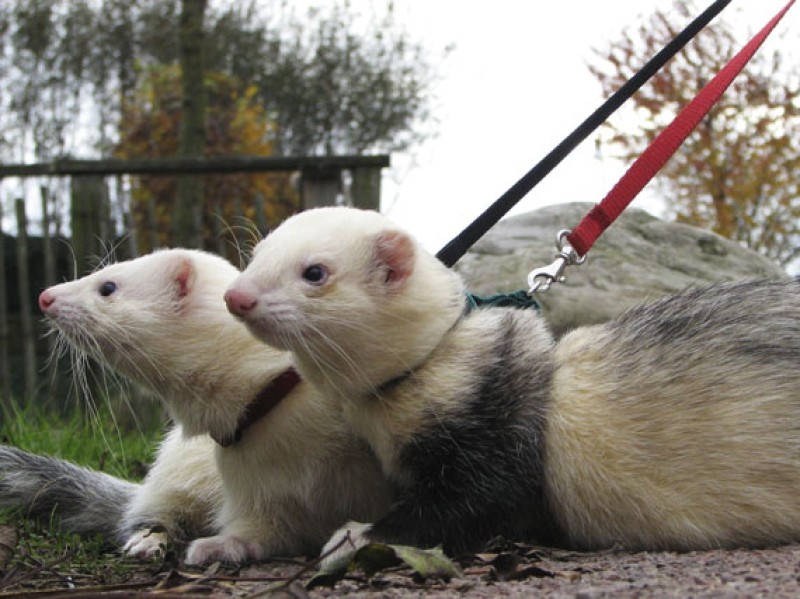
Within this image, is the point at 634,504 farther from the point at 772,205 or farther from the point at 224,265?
the point at 772,205

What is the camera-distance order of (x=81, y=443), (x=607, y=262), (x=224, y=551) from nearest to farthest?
(x=224, y=551)
(x=81, y=443)
(x=607, y=262)

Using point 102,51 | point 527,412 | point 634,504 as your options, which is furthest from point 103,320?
point 102,51

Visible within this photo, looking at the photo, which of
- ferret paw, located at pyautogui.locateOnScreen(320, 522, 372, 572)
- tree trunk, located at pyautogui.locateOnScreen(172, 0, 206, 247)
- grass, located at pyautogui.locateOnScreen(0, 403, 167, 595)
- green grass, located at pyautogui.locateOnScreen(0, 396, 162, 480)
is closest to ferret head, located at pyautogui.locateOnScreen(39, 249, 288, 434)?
grass, located at pyautogui.locateOnScreen(0, 403, 167, 595)

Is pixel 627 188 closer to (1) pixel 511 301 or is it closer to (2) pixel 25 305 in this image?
(1) pixel 511 301

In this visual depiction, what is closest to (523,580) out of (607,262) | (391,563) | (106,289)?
(391,563)

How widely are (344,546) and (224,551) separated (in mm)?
533

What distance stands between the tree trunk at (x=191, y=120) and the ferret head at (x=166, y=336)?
13.8ft

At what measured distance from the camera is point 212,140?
1176cm

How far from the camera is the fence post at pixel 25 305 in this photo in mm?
7363

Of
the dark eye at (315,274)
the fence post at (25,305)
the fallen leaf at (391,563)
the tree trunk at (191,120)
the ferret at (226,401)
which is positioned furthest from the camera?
the fence post at (25,305)

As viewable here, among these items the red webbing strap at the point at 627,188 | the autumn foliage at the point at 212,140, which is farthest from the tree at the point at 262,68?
the red webbing strap at the point at 627,188

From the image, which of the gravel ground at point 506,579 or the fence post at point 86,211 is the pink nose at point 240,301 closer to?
the gravel ground at point 506,579

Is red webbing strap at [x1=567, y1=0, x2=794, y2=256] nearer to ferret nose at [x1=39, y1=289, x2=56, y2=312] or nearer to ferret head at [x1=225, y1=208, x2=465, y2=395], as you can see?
ferret head at [x1=225, y1=208, x2=465, y2=395]

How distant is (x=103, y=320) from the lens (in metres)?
2.80
